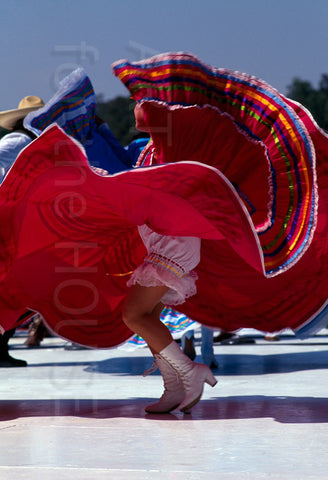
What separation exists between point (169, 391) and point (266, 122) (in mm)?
1473

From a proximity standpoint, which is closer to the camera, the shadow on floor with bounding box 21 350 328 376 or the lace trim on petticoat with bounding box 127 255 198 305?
the lace trim on petticoat with bounding box 127 255 198 305

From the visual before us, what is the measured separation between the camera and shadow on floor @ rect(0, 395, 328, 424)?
Result: 172 inches

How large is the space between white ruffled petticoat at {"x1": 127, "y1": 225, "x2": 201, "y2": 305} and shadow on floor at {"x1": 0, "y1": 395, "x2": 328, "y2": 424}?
0.64 m

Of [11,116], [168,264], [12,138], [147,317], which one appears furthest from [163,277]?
[11,116]

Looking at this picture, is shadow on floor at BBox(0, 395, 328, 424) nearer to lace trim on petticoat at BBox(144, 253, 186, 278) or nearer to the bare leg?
the bare leg

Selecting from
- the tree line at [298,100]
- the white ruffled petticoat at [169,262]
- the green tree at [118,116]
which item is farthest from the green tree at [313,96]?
the white ruffled petticoat at [169,262]

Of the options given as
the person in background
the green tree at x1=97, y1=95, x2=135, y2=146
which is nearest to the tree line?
A: the green tree at x1=97, y1=95, x2=135, y2=146

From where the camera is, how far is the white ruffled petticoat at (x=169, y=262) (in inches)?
173

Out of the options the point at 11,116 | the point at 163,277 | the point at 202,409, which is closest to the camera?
the point at 163,277

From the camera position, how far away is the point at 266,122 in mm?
4422

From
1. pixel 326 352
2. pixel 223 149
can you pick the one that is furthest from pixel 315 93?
pixel 223 149

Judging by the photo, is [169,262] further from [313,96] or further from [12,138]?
[313,96]

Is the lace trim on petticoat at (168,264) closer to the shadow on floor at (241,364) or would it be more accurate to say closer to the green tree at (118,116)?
the shadow on floor at (241,364)

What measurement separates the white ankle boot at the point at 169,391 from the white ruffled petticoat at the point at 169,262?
1.21ft
